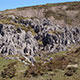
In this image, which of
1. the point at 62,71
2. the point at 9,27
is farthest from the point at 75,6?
the point at 62,71

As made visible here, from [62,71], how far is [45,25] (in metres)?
59.8

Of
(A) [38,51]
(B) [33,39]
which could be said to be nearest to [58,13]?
(B) [33,39]

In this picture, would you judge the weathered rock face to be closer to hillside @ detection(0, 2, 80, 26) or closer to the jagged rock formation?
the jagged rock formation

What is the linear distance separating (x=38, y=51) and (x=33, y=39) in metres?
6.86

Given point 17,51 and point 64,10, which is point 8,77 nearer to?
point 17,51

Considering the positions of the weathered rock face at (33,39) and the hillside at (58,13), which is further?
the hillside at (58,13)

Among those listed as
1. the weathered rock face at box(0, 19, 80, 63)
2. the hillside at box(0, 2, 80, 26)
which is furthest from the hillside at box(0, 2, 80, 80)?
the hillside at box(0, 2, 80, 26)

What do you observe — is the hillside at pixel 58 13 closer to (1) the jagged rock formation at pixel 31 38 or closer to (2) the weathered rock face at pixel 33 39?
(1) the jagged rock formation at pixel 31 38

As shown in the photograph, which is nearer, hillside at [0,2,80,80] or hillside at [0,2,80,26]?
hillside at [0,2,80,80]

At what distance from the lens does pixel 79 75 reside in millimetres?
21688

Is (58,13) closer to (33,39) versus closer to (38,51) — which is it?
(33,39)

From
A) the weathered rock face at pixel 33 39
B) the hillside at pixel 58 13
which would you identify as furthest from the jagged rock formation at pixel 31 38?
the hillside at pixel 58 13

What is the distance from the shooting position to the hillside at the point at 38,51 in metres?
24.4

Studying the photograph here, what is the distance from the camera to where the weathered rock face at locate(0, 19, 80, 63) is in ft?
176
